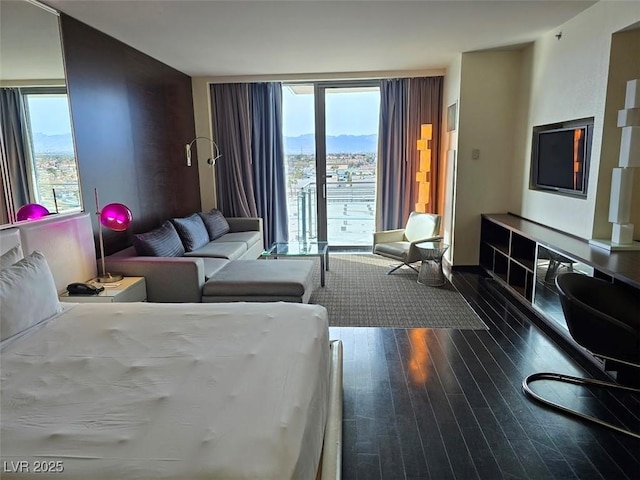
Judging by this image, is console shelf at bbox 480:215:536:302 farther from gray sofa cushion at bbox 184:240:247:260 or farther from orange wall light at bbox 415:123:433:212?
gray sofa cushion at bbox 184:240:247:260

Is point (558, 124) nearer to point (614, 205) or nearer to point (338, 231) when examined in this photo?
point (614, 205)

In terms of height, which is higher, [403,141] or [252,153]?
[403,141]

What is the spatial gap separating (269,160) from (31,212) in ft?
11.9

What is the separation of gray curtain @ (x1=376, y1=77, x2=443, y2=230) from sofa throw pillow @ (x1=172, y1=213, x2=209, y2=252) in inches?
103

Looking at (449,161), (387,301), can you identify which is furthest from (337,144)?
(387,301)

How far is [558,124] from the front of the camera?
3.98 m

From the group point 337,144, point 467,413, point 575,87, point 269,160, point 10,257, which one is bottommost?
point 467,413

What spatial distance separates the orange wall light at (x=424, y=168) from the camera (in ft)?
18.7

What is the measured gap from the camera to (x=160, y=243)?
3910mm

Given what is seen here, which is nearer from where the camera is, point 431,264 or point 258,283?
point 258,283

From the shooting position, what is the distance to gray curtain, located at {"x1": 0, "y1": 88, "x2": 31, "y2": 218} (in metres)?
2.68

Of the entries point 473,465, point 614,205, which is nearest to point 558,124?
point 614,205

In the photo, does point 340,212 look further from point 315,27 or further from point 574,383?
point 574,383

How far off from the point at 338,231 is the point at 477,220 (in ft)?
7.04
